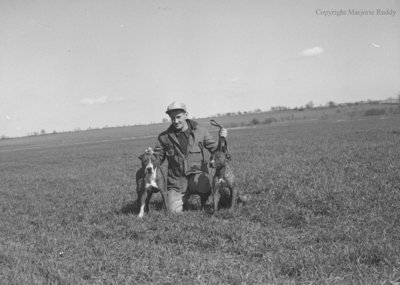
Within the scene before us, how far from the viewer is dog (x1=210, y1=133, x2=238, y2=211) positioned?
664 cm

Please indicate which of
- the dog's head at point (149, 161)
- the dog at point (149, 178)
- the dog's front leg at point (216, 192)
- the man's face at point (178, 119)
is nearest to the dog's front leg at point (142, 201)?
the dog at point (149, 178)

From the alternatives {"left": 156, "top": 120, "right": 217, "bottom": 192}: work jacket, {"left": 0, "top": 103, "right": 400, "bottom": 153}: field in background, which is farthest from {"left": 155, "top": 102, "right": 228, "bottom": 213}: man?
{"left": 0, "top": 103, "right": 400, "bottom": 153}: field in background

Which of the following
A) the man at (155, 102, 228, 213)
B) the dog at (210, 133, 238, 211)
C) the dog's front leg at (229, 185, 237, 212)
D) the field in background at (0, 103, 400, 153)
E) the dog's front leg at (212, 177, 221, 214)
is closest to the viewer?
the dog at (210, 133, 238, 211)

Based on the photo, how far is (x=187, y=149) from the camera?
25.0ft

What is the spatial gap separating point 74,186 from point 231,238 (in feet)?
29.0

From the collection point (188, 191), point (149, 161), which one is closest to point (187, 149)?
point (188, 191)

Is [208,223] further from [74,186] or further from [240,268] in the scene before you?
[74,186]

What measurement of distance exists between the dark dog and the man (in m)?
0.56

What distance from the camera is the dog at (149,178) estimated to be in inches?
272

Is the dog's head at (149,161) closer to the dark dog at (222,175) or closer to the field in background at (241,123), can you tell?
the dark dog at (222,175)

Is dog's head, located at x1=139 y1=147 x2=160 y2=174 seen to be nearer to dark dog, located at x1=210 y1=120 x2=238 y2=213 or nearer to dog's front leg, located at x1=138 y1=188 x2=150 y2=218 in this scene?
dog's front leg, located at x1=138 y1=188 x2=150 y2=218

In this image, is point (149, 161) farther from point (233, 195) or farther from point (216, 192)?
point (233, 195)

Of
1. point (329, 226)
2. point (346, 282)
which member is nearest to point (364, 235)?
point (329, 226)

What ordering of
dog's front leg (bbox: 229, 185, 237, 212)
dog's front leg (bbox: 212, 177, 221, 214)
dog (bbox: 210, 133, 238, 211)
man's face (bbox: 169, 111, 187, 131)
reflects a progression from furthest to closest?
man's face (bbox: 169, 111, 187, 131) < dog's front leg (bbox: 229, 185, 237, 212) < dog's front leg (bbox: 212, 177, 221, 214) < dog (bbox: 210, 133, 238, 211)
